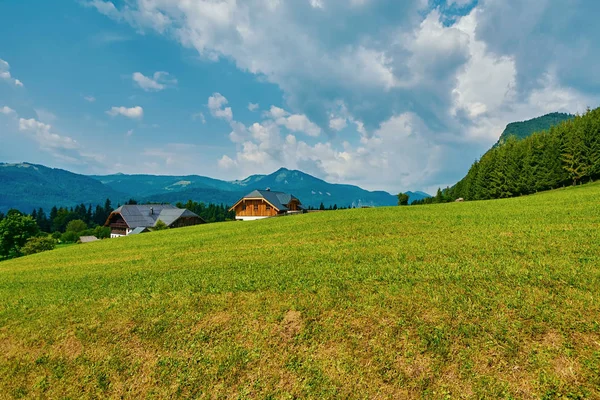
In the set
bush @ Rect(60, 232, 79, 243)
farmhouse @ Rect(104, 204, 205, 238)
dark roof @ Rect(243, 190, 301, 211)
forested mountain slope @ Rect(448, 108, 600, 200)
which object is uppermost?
forested mountain slope @ Rect(448, 108, 600, 200)

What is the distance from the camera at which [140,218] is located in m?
81.2

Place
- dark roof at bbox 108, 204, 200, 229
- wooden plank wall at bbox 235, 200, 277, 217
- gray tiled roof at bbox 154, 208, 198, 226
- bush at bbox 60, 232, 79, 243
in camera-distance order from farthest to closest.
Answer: bush at bbox 60, 232, 79, 243 < gray tiled roof at bbox 154, 208, 198, 226 < dark roof at bbox 108, 204, 200, 229 < wooden plank wall at bbox 235, 200, 277, 217

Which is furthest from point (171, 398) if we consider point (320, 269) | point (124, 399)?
point (320, 269)

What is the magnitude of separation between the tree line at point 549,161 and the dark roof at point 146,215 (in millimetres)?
86391

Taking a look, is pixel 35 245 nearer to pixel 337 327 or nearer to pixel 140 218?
pixel 140 218

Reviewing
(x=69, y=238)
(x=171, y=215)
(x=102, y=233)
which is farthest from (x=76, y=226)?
(x=171, y=215)

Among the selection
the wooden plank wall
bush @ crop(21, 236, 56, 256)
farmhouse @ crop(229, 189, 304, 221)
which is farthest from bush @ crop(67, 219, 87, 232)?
the wooden plank wall

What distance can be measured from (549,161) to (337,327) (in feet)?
233

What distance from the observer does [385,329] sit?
21.0 feet

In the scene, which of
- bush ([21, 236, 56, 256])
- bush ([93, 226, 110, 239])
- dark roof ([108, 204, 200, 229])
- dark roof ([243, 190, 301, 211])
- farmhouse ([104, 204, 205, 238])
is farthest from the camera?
bush ([93, 226, 110, 239])

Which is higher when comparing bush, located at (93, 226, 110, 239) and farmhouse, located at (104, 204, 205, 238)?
farmhouse, located at (104, 204, 205, 238)

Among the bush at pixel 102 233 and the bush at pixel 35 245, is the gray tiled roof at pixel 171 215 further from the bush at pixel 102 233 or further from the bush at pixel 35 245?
the bush at pixel 102 233

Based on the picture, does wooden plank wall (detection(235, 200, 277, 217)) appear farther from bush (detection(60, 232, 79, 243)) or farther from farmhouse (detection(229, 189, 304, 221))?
bush (detection(60, 232, 79, 243))

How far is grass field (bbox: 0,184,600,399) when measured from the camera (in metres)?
5.29
